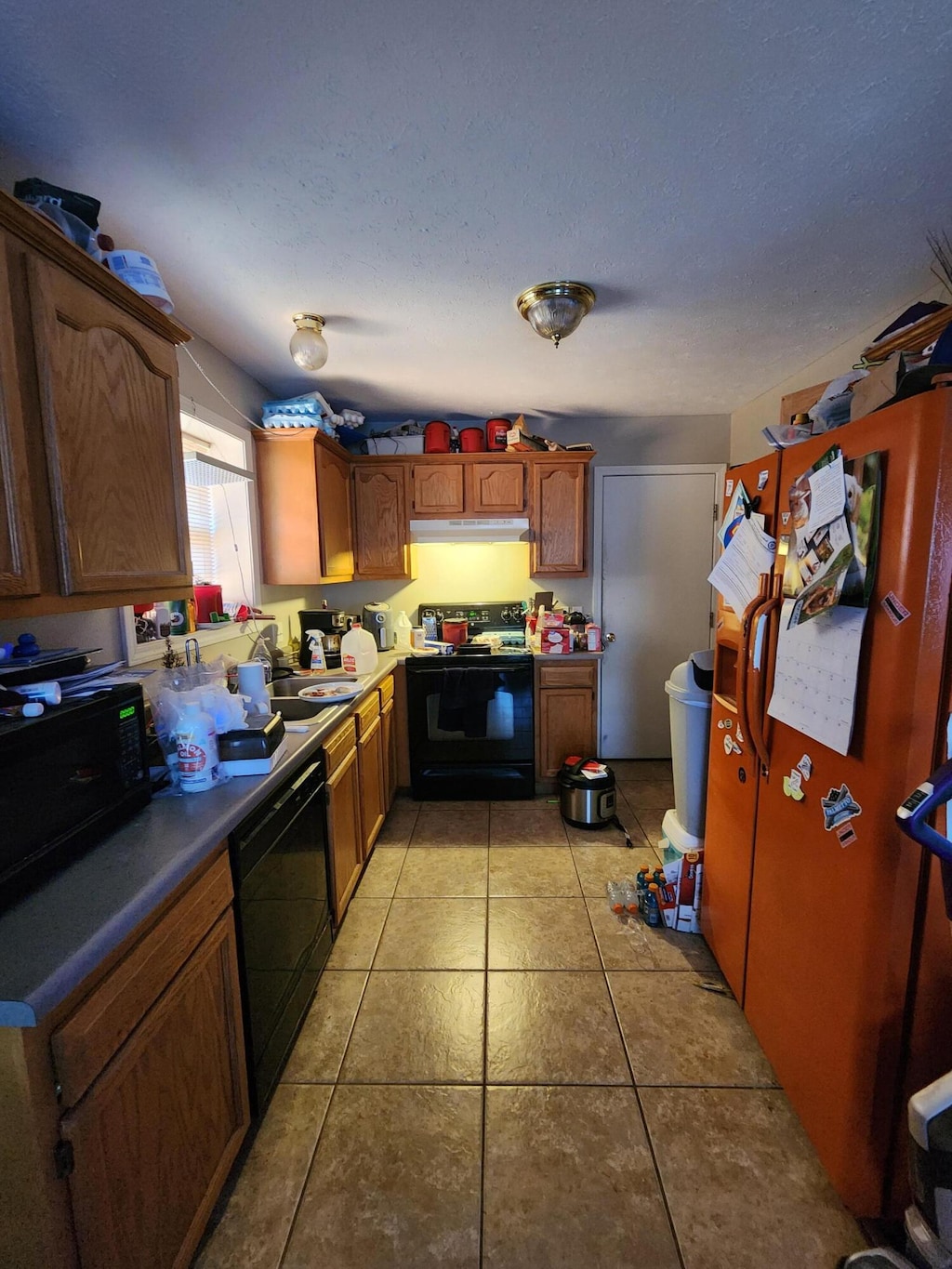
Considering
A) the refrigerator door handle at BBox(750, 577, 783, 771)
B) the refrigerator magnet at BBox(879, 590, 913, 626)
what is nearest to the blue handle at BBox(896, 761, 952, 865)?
the refrigerator magnet at BBox(879, 590, 913, 626)

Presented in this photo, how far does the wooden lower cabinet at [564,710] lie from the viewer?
3.03 meters

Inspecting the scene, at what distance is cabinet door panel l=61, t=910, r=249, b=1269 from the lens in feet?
2.45

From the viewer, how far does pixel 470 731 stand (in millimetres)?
2957

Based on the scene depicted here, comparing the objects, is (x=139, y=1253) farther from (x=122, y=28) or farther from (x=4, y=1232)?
(x=122, y=28)

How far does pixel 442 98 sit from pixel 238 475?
1814 millimetres

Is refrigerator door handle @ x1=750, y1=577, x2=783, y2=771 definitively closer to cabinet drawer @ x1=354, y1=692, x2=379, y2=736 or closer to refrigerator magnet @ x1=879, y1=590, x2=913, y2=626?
refrigerator magnet @ x1=879, y1=590, x2=913, y2=626

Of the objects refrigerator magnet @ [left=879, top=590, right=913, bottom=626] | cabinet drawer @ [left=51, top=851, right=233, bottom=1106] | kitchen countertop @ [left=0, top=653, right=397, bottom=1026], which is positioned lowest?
cabinet drawer @ [left=51, top=851, right=233, bottom=1106]

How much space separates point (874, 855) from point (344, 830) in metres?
1.75

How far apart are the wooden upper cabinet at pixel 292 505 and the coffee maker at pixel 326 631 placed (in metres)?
0.30

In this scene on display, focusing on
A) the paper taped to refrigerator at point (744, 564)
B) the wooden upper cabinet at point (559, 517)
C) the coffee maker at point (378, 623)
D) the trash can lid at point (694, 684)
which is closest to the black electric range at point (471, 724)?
the coffee maker at point (378, 623)

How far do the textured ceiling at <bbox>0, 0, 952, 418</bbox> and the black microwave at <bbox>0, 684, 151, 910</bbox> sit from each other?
4.10 ft

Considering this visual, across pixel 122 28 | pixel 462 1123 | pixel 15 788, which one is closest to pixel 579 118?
pixel 122 28

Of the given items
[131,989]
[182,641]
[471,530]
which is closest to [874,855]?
[131,989]

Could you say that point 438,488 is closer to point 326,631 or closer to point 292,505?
point 292,505
